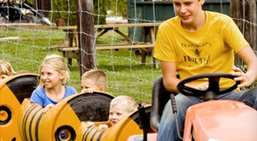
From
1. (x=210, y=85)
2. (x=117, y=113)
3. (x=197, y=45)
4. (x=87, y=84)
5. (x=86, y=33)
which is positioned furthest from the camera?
(x=86, y=33)

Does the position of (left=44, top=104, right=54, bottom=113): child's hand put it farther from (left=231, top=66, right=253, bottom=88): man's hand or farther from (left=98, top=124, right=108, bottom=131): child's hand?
(left=231, top=66, right=253, bottom=88): man's hand

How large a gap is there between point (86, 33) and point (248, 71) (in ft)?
15.5

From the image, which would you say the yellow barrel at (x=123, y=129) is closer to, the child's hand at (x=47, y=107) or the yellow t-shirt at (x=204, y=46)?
the yellow t-shirt at (x=204, y=46)

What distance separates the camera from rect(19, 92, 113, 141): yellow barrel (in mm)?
7000

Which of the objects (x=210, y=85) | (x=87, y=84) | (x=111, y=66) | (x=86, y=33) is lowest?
(x=111, y=66)

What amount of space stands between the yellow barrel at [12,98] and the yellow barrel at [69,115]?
0.96 m

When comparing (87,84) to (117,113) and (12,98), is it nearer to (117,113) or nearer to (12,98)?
(12,98)

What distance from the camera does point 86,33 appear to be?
31.3 feet

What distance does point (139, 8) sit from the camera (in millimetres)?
19375

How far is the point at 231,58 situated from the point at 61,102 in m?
2.13

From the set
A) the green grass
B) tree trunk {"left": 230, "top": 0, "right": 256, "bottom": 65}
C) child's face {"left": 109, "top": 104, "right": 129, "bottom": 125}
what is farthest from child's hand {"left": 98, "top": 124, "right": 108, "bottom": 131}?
the green grass

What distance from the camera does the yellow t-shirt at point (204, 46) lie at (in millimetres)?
5223

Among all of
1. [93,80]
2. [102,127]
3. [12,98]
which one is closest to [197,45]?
[102,127]

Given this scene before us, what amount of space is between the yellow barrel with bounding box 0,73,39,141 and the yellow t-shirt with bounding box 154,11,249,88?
10.1 ft
